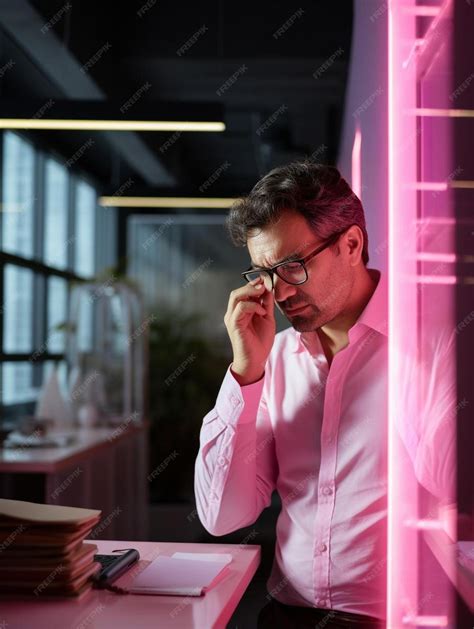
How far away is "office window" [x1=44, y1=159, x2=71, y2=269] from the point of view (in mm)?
6125

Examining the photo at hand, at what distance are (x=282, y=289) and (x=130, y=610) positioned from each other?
69 centimetres

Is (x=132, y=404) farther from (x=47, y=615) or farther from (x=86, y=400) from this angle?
(x=47, y=615)

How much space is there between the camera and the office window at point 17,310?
533 centimetres

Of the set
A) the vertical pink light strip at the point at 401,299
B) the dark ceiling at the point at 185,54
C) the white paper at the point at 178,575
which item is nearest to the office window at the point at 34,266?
the dark ceiling at the point at 185,54

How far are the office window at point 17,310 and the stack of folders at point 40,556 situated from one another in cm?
399

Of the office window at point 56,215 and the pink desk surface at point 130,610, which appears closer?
the pink desk surface at point 130,610

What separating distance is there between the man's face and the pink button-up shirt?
9 cm

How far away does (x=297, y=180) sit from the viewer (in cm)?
166

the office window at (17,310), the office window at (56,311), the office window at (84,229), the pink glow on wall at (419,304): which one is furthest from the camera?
the office window at (84,229)

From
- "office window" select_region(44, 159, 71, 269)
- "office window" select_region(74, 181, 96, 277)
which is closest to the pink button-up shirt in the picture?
"office window" select_region(44, 159, 71, 269)

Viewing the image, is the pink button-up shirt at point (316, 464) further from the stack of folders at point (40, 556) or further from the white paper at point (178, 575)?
the stack of folders at point (40, 556)

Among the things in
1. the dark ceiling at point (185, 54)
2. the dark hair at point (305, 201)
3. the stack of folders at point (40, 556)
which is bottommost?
the stack of folders at point (40, 556)

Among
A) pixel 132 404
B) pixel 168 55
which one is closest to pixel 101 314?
pixel 132 404

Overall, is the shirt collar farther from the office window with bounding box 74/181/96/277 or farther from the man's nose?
the office window with bounding box 74/181/96/277
